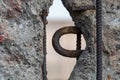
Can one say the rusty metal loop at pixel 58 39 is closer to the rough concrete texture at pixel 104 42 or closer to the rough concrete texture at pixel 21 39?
the rough concrete texture at pixel 104 42

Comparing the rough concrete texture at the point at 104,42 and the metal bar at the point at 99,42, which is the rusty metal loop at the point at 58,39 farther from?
the metal bar at the point at 99,42

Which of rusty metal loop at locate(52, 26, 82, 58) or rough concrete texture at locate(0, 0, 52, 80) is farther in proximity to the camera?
rusty metal loop at locate(52, 26, 82, 58)

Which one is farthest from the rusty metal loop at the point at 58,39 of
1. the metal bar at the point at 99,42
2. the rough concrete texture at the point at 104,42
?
the metal bar at the point at 99,42

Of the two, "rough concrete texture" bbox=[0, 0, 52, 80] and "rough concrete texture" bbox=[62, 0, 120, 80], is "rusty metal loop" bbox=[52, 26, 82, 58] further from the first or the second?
"rough concrete texture" bbox=[0, 0, 52, 80]

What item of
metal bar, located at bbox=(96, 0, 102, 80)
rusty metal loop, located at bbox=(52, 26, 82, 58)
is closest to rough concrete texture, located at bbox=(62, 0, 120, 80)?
rusty metal loop, located at bbox=(52, 26, 82, 58)

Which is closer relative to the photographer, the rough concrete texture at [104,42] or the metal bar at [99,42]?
the metal bar at [99,42]

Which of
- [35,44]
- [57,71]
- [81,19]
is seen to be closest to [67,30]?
[81,19]

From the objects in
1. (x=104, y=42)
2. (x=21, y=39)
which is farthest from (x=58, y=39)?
(x=21, y=39)
